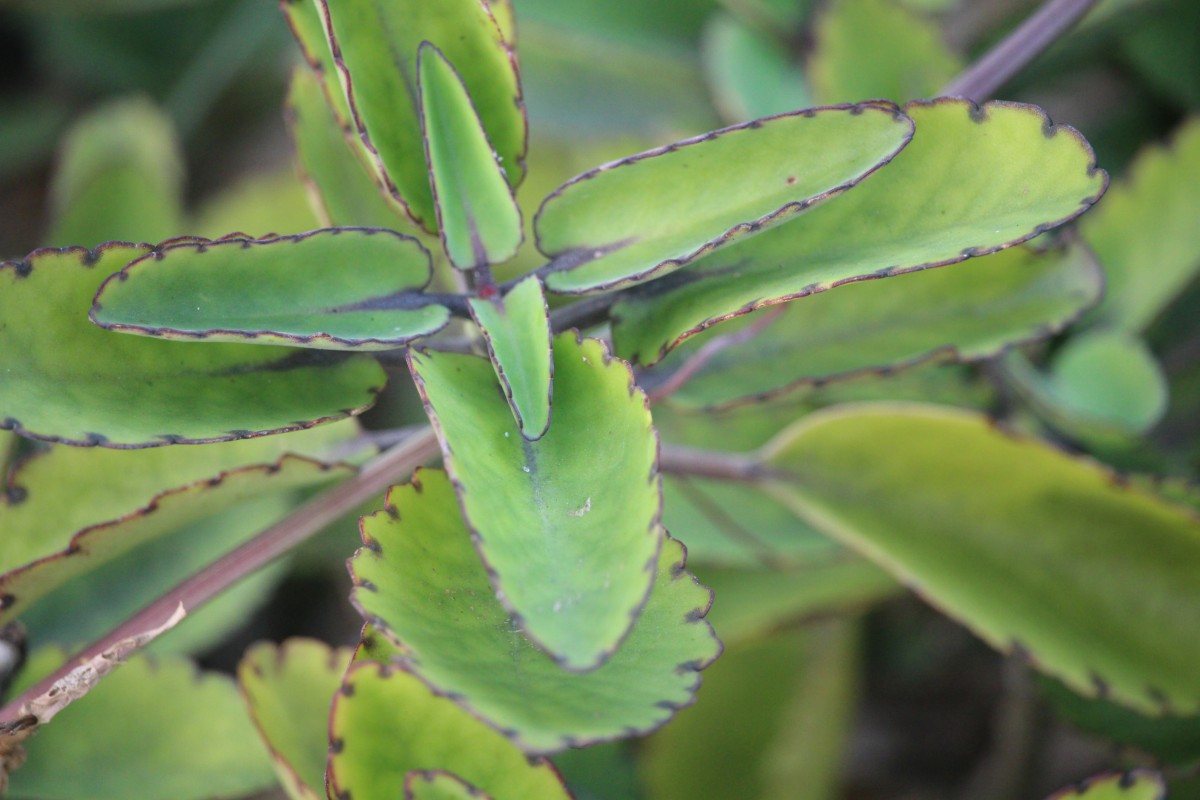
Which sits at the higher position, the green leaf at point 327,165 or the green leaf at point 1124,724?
the green leaf at point 327,165

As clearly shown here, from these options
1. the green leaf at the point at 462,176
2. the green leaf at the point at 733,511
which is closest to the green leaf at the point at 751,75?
the green leaf at the point at 733,511

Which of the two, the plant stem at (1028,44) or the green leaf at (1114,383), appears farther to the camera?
the green leaf at (1114,383)

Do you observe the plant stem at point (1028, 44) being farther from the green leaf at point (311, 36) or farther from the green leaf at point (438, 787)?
the green leaf at point (438, 787)

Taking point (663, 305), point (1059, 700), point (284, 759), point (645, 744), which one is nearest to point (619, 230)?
point (663, 305)

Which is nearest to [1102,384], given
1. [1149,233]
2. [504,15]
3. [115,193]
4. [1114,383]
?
[1114,383]

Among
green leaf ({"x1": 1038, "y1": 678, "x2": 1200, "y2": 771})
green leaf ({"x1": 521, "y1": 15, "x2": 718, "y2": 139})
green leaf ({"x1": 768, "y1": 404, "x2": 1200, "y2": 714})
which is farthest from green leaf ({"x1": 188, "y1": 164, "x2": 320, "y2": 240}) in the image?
green leaf ({"x1": 1038, "y1": 678, "x2": 1200, "y2": 771})

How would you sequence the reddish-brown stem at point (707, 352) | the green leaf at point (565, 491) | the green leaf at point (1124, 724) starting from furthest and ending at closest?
the green leaf at point (1124, 724) < the reddish-brown stem at point (707, 352) < the green leaf at point (565, 491)

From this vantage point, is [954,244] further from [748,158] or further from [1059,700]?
[1059,700]
